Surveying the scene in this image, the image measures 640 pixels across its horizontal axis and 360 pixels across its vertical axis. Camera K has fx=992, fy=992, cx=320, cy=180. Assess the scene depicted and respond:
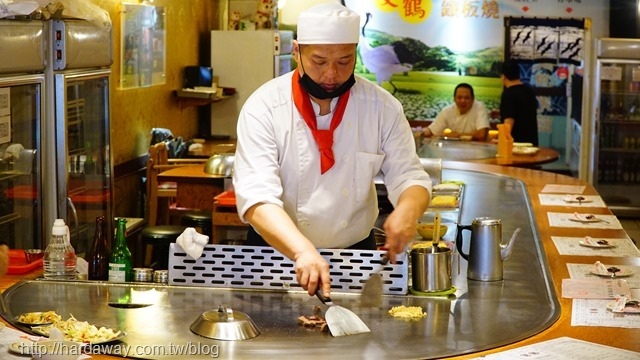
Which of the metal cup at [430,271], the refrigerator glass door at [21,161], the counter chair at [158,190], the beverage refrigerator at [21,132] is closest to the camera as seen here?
the metal cup at [430,271]

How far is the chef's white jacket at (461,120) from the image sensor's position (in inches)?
371

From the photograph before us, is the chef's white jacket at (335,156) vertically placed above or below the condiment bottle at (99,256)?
above

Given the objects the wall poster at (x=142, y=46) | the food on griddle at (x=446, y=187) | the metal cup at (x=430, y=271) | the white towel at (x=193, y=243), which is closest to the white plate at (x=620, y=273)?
the metal cup at (x=430, y=271)

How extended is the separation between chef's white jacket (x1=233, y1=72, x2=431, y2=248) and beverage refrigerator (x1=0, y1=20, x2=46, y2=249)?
1.60m

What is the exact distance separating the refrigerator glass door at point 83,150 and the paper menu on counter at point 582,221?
7.89ft

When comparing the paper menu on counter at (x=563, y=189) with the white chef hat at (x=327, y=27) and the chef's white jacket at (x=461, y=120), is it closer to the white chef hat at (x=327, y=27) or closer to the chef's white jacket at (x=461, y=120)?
the white chef hat at (x=327, y=27)

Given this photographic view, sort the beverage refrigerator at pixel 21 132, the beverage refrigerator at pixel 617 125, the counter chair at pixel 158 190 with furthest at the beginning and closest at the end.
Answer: the beverage refrigerator at pixel 617 125
the counter chair at pixel 158 190
the beverage refrigerator at pixel 21 132

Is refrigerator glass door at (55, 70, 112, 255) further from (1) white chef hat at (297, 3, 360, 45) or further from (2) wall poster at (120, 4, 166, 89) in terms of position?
(1) white chef hat at (297, 3, 360, 45)

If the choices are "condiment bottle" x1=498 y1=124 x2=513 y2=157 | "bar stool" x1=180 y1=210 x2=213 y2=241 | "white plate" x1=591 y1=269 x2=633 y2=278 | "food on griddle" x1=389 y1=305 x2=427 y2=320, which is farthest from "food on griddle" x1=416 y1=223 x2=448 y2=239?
"condiment bottle" x1=498 y1=124 x2=513 y2=157

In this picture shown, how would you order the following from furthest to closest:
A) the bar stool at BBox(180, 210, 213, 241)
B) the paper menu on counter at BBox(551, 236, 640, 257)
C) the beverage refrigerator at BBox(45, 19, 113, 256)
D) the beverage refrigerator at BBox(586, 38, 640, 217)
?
the beverage refrigerator at BBox(586, 38, 640, 217)
the bar stool at BBox(180, 210, 213, 241)
the beverage refrigerator at BBox(45, 19, 113, 256)
the paper menu on counter at BBox(551, 236, 640, 257)

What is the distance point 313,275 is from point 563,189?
11.0 feet

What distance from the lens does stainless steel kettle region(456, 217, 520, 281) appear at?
130 inches

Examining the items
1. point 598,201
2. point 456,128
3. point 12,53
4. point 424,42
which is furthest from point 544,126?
point 12,53

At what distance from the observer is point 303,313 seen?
2844 mm
